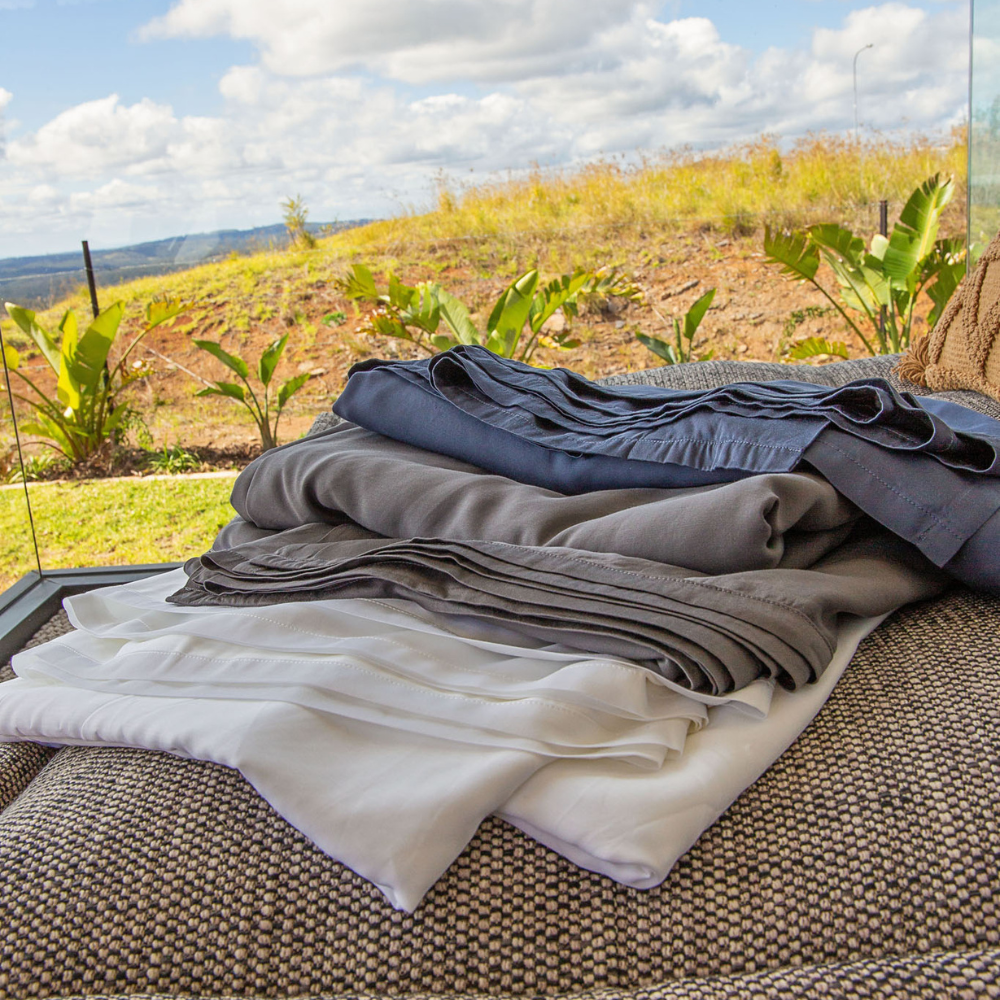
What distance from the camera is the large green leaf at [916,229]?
2.59 meters

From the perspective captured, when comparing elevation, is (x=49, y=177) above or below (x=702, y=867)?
above

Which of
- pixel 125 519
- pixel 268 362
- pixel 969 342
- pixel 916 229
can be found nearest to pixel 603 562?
pixel 969 342

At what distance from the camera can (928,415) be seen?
28.0 inches

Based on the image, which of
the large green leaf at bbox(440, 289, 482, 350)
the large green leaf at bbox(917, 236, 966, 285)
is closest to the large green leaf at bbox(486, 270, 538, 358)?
the large green leaf at bbox(440, 289, 482, 350)

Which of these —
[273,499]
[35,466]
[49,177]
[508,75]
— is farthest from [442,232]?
[273,499]

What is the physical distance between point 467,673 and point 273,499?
41 cm

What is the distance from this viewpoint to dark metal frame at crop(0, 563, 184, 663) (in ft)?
4.55

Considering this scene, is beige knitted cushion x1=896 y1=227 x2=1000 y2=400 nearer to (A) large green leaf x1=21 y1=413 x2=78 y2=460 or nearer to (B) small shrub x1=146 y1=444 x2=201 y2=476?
(A) large green leaf x1=21 y1=413 x2=78 y2=460

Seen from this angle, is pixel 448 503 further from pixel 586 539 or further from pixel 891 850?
pixel 891 850

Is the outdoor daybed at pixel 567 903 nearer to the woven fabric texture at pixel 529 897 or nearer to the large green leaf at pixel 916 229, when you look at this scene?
the woven fabric texture at pixel 529 897

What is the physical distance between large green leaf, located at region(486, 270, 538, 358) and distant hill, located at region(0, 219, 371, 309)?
1409 millimetres

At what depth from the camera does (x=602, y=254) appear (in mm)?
5586

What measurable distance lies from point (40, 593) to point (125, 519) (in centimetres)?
201

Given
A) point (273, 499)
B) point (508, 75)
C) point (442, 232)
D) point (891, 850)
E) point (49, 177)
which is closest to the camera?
point (891, 850)
